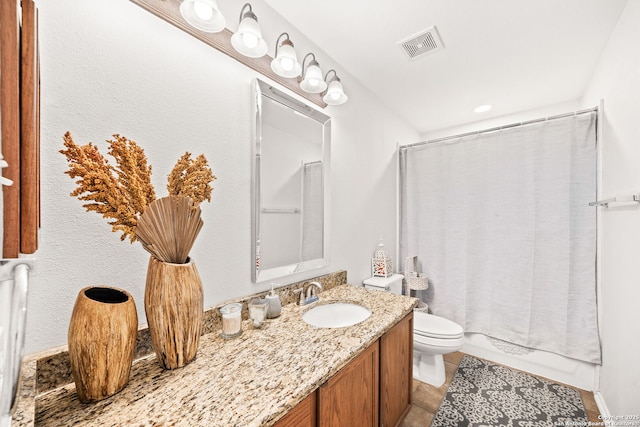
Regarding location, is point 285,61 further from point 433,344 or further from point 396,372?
point 433,344

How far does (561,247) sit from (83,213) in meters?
2.70

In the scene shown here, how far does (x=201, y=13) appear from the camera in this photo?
938 millimetres

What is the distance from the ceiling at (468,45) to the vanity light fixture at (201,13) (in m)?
0.55

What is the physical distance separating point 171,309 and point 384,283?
5.17ft

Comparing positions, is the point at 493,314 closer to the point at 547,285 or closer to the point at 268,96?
the point at 547,285

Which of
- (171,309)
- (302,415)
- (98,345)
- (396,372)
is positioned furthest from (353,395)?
(98,345)

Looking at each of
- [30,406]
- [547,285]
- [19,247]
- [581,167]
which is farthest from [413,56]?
[30,406]

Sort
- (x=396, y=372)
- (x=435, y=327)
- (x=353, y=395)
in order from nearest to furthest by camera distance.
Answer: (x=353, y=395) → (x=396, y=372) → (x=435, y=327)

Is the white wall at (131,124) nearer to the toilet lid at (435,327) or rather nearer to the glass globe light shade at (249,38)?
the glass globe light shade at (249,38)

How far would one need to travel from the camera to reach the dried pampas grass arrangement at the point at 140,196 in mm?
673

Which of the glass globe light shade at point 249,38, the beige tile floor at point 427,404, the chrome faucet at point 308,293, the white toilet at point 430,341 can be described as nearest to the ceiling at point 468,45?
the glass globe light shade at point 249,38

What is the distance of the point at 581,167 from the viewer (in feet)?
6.08

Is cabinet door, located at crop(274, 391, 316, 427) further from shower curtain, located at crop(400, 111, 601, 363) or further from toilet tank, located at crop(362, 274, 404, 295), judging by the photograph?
shower curtain, located at crop(400, 111, 601, 363)

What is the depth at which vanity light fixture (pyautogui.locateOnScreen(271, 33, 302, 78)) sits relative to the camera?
123 centimetres
